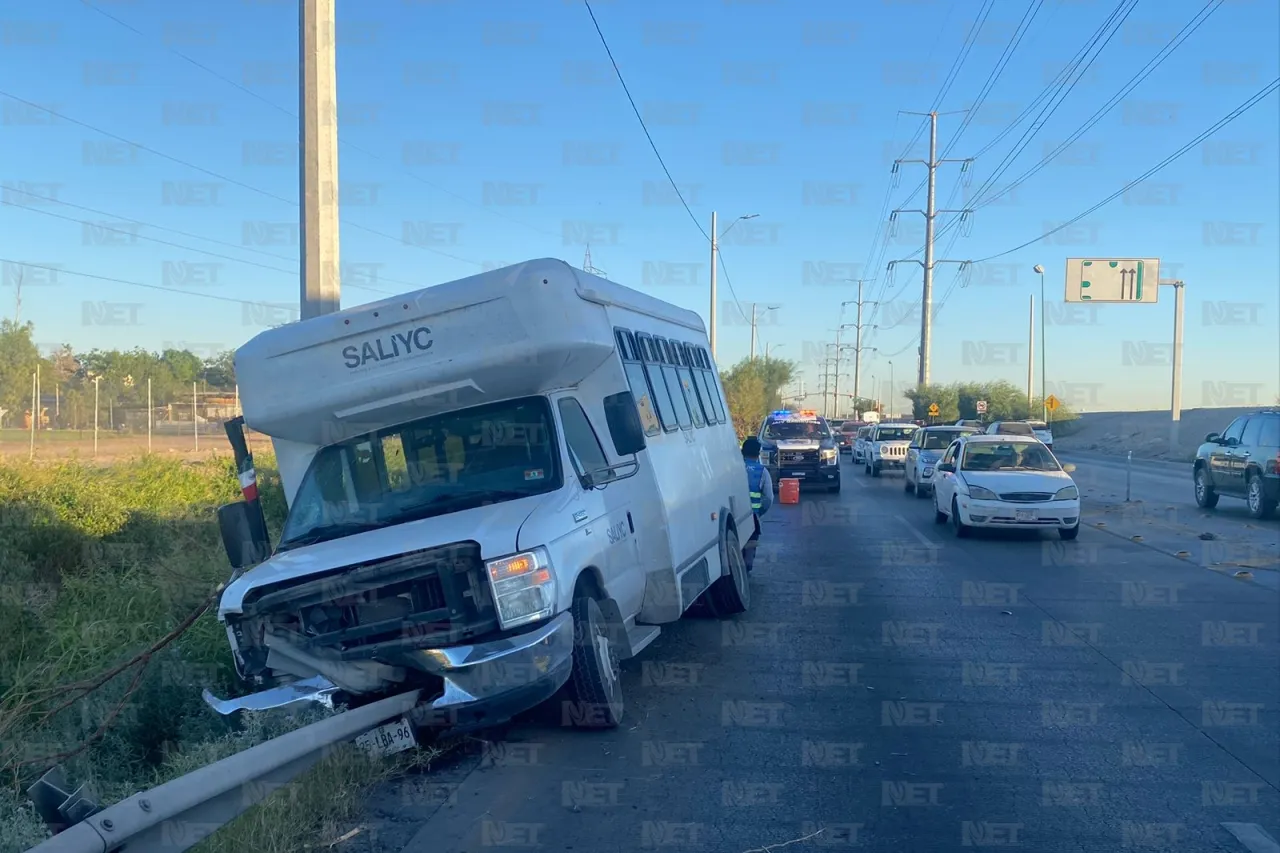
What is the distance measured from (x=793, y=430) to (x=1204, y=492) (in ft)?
31.4

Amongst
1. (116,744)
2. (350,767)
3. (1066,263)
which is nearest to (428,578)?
(350,767)

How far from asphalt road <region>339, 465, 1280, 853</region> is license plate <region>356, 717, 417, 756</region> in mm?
257

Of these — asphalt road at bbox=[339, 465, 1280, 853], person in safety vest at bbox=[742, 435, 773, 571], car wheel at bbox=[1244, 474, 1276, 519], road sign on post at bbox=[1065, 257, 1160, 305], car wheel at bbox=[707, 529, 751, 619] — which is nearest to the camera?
asphalt road at bbox=[339, 465, 1280, 853]

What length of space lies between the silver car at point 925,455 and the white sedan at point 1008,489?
5841mm

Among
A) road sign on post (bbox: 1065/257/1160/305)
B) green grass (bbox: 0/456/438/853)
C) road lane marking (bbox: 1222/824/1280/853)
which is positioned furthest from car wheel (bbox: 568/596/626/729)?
road sign on post (bbox: 1065/257/1160/305)

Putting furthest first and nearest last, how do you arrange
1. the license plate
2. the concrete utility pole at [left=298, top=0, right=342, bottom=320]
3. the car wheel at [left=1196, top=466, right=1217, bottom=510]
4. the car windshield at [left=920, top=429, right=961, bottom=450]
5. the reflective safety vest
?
the car windshield at [left=920, top=429, right=961, bottom=450]
the car wheel at [left=1196, top=466, right=1217, bottom=510]
the reflective safety vest
the concrete utility pole at [left=298, top=0, right=342, bottom=320]
the license plate

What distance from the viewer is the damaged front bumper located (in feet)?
18.0

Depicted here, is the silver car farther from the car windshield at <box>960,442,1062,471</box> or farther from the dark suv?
the car windshield at <box>960,442,1062,471</box>

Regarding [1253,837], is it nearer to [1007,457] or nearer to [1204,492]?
[1007,457]

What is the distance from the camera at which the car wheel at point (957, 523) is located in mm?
16011

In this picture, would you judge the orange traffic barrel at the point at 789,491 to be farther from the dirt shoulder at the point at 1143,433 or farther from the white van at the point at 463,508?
the dirt shoulder at the point at 1143,433

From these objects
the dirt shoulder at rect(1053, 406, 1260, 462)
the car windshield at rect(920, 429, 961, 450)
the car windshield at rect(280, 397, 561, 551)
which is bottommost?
the dirt shoulder at rect(1053, 406, 1260, 462)

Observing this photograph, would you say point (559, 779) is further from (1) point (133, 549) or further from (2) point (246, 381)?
(1) point (133, 549)

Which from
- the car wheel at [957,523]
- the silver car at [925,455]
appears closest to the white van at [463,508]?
the car wheel at [957,523]
